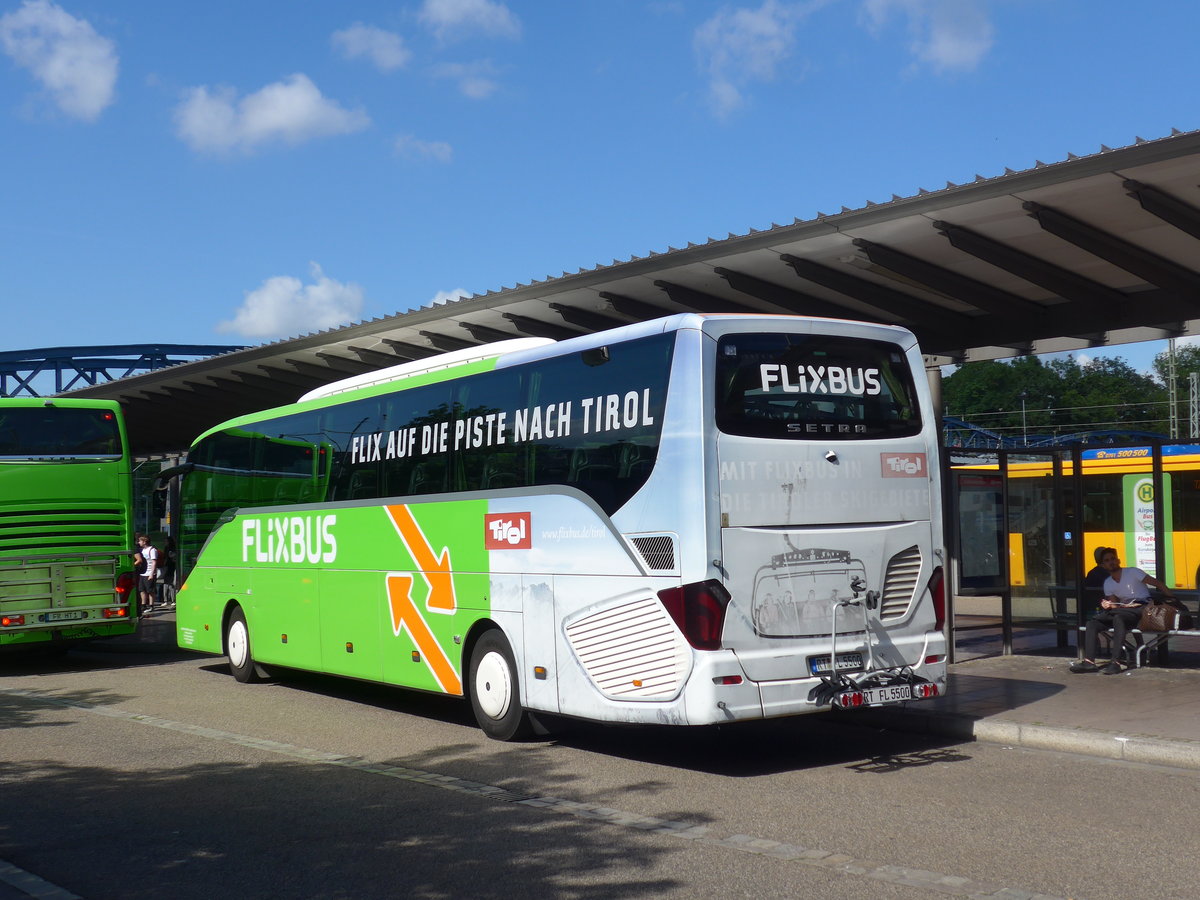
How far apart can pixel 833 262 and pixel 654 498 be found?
17.1 ft

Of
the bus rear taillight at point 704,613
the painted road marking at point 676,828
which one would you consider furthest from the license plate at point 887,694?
the painted road marking at point 676,828

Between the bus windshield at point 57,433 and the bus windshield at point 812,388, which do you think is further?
the bus windshield at point 57,433

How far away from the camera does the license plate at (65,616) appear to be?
17.1m

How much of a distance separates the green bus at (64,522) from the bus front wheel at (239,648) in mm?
3063

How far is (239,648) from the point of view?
15398 mm

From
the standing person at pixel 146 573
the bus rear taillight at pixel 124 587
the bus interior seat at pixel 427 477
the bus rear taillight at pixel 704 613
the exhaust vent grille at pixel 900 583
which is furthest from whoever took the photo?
the standing person at pixel 146 573

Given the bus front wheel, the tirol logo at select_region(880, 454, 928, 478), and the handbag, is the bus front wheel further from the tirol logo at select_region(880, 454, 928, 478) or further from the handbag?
the handbag

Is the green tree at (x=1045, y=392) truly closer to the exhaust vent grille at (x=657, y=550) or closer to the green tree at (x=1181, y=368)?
the green tree at (x=1181, y=368)

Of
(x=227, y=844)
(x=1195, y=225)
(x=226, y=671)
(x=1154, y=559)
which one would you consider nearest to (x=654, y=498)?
(x=227, y=844)

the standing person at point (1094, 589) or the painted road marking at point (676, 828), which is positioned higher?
the standing person at point (1094, 589)

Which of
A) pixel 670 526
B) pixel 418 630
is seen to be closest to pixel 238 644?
pixel 418 630

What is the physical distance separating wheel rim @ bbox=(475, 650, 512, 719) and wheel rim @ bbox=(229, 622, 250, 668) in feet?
17.9

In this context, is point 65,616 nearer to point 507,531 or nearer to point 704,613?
point 507,531

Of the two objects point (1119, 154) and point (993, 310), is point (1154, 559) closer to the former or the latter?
point (993, 310)
